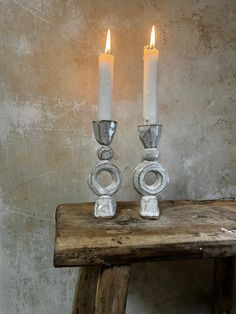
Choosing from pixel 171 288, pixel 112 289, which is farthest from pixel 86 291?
pixel 171 288

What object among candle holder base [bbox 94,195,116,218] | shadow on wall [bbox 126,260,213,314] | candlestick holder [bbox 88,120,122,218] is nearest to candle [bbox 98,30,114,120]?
candlestick holder [bbox 88,120,122,218]

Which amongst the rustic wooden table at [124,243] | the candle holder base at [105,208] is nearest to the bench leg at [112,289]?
the rustic wooden table at [124,243]

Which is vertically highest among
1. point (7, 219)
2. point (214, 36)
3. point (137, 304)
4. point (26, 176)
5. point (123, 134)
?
point (214, 36)

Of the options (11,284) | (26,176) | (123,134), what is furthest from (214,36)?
(11,284)

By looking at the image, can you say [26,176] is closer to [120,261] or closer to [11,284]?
[11,284]

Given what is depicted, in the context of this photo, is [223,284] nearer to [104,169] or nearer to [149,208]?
[149,208]

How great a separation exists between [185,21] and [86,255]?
0.64m

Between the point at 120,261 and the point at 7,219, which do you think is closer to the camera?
the point at 120,261

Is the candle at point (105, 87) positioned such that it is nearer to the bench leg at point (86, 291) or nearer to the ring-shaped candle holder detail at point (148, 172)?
the ring-shaped candle holder detail at point (148, 172)

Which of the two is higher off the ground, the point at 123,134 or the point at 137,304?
the point at 123,134

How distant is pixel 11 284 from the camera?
78cm

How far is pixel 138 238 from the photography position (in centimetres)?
48

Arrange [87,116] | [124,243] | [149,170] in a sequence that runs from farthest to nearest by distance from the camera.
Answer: [87,116], [149,170], [124,243]

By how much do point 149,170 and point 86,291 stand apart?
278mm
